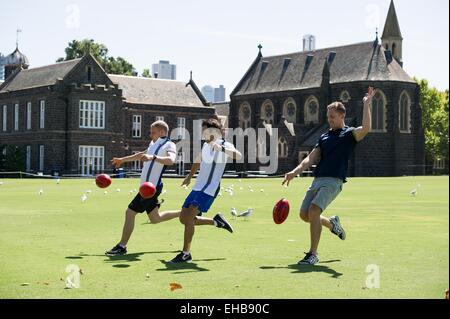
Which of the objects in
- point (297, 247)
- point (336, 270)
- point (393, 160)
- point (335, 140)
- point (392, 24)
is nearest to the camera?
point (336, 270)

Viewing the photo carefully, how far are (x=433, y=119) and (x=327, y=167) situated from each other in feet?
284

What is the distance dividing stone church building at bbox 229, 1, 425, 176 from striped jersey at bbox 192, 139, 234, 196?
62120 mm

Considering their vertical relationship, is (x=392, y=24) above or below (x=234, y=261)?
above

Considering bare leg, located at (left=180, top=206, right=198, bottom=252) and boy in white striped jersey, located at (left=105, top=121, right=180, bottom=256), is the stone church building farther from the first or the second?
bare leg, located at (left=180, top=206, right=198, bottom=252)

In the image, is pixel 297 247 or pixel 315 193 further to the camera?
pixel 297 247

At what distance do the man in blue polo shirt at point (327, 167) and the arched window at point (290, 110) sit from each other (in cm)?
7180

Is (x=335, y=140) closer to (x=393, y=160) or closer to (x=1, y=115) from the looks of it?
(x=1, y=115)

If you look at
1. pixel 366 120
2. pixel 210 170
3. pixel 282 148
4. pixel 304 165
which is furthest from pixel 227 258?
pixel 282 148

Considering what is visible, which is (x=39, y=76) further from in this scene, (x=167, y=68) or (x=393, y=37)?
(x=167, y=68)

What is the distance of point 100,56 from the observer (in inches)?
3295

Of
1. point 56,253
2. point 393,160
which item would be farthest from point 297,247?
point 393,160

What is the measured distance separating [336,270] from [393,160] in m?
65.7

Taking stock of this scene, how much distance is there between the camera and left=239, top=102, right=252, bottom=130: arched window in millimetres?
88188
